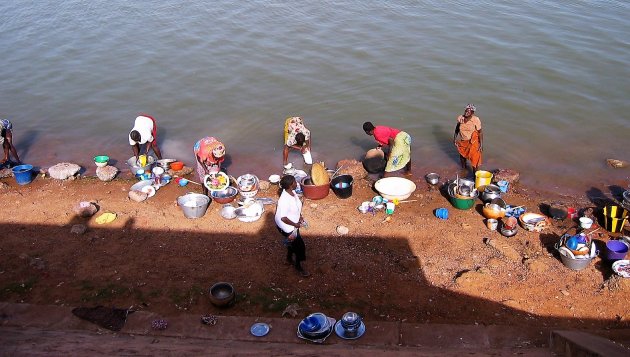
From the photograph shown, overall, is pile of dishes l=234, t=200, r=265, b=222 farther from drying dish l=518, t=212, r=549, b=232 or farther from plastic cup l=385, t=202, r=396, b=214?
drying dish l=518, t=212, r=549, b=232

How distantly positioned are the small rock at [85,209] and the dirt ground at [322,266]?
10 centimetres

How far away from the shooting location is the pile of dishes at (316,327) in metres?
5.96

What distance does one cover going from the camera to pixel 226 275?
743 cm

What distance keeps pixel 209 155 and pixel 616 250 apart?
665 centimetres

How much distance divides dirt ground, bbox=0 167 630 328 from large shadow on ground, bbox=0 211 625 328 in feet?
0.05

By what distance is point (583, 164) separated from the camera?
11266 millimetres

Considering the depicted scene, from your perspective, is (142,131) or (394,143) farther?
(142,131)

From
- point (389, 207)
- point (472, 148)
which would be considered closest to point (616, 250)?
point (472, 148)

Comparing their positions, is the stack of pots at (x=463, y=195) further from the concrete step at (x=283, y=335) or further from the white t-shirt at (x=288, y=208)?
the white t-shirt at (x=288, y=208)

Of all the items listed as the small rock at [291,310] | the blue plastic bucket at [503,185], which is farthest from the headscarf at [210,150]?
the blue plastic bucket at [503,185]

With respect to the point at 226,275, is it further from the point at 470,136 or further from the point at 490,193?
the point at 470,136

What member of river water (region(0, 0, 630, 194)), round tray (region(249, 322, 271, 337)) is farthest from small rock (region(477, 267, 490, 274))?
river water (region(0, 0, 630, 194))

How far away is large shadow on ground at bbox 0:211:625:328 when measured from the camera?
668 cm

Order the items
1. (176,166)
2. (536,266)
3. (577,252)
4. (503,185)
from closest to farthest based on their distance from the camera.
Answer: (577,252), (536,266), (503,185), (176,166)
